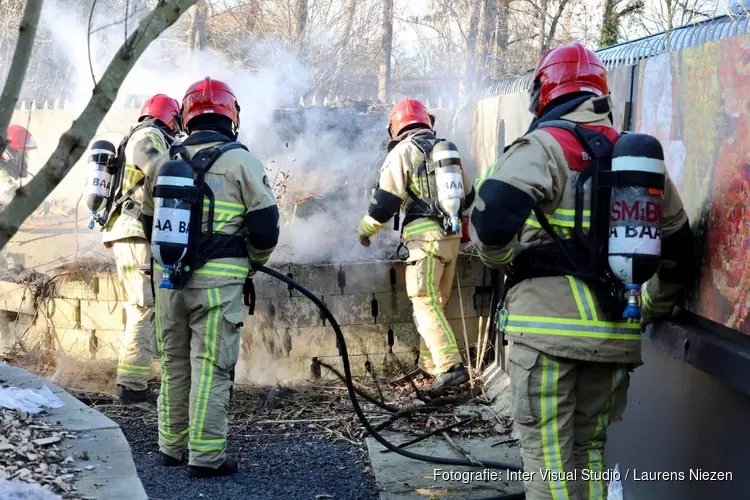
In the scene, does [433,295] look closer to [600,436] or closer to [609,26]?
[600,436]

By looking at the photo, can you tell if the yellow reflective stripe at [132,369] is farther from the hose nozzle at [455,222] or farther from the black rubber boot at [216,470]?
the hose nozzle at [455,222]

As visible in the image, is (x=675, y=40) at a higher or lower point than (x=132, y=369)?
higher

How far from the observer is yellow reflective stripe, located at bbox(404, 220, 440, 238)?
665 centimetres

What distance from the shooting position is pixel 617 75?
14.8 ft

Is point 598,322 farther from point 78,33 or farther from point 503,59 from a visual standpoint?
point 78,33

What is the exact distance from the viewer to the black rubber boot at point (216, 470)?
4.68 meters

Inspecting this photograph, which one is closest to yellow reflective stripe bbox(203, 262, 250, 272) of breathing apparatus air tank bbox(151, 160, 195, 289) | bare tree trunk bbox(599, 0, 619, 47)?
breathing apparatus air tank bbox(151, 160, 195, 289)

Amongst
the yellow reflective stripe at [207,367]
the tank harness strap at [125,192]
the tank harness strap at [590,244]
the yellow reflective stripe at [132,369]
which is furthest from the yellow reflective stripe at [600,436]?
the tank harness strap at [125,192]

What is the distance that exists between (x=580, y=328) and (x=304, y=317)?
4117 millimetres

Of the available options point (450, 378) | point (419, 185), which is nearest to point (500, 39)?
point (419, 185)

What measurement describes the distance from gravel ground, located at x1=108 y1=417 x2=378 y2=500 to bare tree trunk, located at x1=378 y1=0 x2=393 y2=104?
10.7 m

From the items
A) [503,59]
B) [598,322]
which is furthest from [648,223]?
[503,59]

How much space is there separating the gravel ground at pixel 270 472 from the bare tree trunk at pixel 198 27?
976cm

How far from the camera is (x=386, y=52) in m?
15.5
